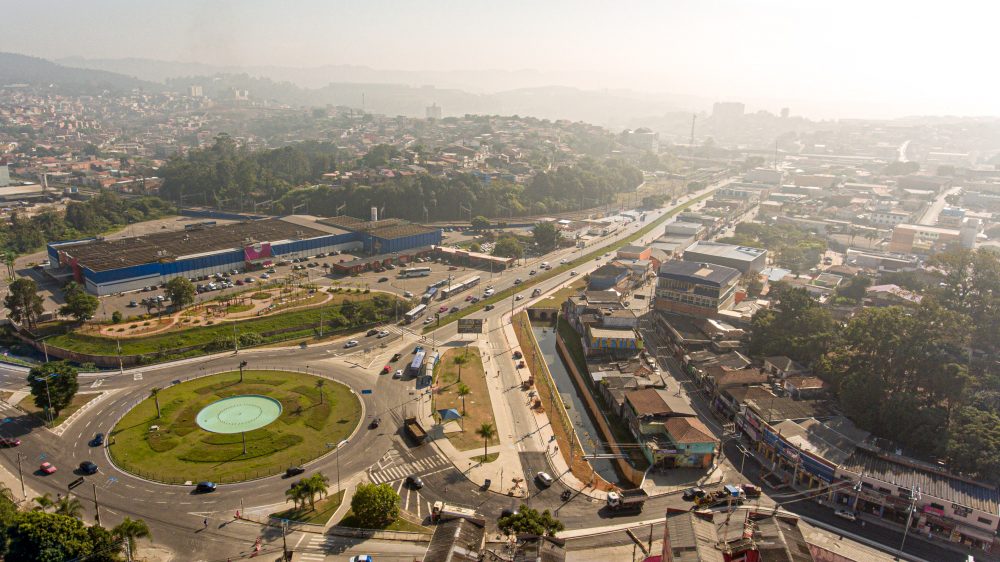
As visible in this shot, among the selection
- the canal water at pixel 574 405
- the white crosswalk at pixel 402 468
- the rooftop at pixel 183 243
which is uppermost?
the rooftop at pixel 183 243

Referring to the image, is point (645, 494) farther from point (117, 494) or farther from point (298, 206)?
point (298, 206)

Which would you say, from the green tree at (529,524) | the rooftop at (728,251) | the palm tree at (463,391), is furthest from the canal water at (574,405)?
the rooftop at (728,251)

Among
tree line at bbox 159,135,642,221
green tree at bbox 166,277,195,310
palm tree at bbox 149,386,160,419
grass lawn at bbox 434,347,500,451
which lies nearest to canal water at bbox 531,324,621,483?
grass lawn at bbox 434,347,500,451

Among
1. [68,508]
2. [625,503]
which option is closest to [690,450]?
[625,503]

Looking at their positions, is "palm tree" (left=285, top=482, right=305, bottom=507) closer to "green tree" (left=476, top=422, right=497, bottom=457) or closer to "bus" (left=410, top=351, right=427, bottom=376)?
"green tree" (left=476, top=422, right=497, bottom=457)

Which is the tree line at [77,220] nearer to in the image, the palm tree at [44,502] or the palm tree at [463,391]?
the palm tree at [44,502]

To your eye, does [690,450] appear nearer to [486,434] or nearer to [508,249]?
[486,434]

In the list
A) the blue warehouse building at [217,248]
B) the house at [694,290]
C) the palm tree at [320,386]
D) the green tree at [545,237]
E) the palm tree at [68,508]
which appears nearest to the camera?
the palm tree at [68,508]
